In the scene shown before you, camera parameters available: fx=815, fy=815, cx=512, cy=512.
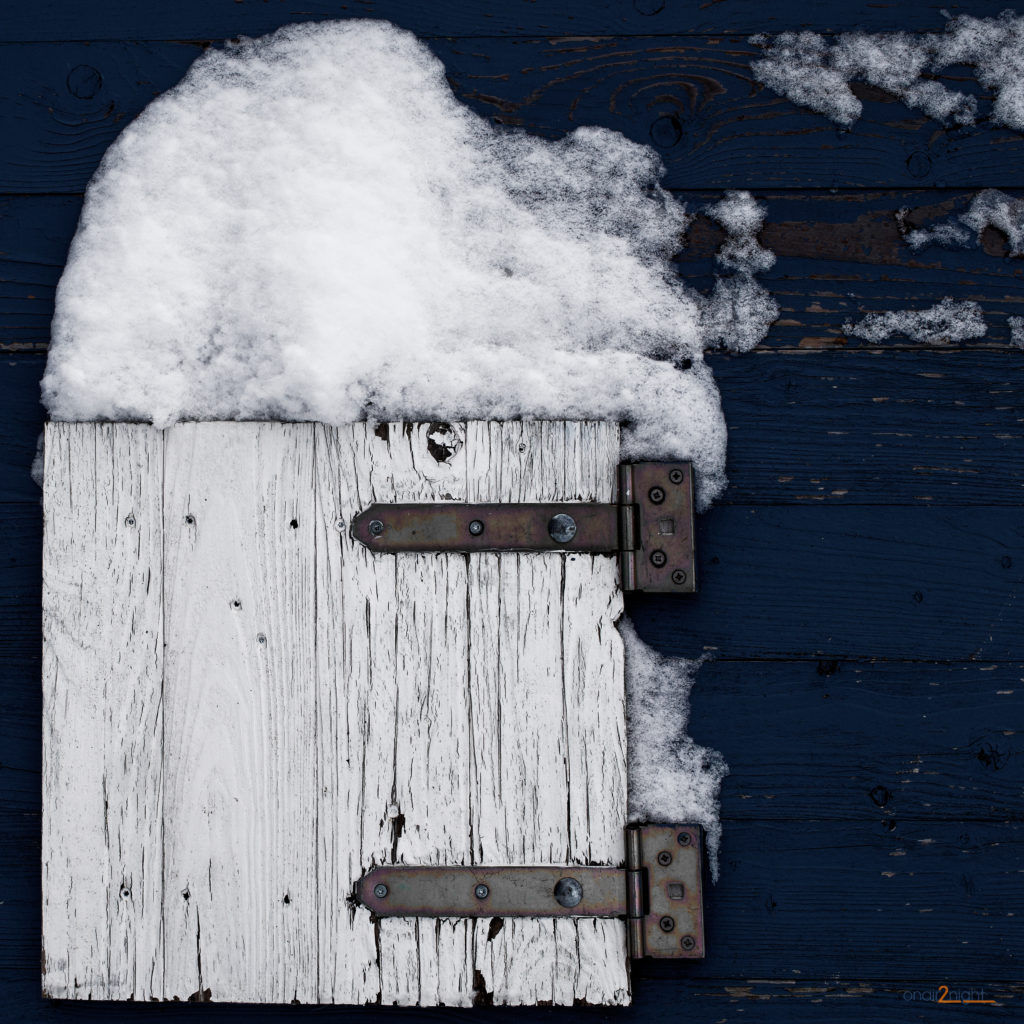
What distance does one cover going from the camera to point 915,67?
110 cm

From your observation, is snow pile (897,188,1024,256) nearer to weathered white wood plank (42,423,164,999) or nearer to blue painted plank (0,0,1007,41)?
blue painted plank (0,0,1007,41)

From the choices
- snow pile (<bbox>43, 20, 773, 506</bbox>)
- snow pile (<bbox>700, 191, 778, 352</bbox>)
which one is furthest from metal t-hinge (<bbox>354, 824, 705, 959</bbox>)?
snow pile (<bbox>700, 191, 778, 352</bbox>)

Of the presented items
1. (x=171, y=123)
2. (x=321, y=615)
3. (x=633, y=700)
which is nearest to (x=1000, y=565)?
(x=633, y=700)

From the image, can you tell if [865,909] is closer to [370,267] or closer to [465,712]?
[465,712]

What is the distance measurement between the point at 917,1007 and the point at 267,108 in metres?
1.46

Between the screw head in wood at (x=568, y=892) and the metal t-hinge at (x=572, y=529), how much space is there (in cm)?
38

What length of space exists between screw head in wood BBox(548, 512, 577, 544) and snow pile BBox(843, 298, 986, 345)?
0.47 metres

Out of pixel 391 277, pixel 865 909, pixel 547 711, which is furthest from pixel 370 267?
pixel 865 909

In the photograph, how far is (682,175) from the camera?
1.11 metres

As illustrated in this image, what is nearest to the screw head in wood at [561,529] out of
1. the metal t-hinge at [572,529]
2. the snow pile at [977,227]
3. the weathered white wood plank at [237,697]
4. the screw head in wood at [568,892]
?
the metal t-hinge at [572,529]

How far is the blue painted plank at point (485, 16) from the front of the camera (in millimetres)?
1108

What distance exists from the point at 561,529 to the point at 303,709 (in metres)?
0.40

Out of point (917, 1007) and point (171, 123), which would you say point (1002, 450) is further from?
point (171, 123)

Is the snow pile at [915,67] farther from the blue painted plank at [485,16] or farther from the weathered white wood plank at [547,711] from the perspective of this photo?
the weathered white wood plank at [547,711]
